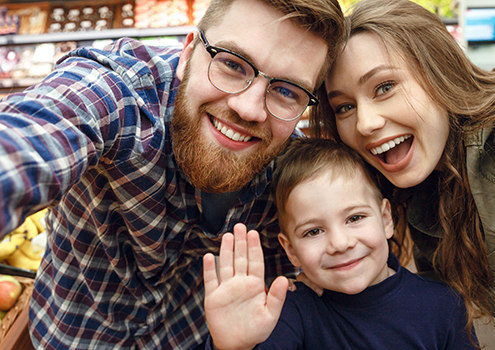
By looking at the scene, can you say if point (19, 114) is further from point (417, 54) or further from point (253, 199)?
point (417, 54)

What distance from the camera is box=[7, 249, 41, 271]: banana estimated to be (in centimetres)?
224

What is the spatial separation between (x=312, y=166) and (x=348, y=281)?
1.26 feet

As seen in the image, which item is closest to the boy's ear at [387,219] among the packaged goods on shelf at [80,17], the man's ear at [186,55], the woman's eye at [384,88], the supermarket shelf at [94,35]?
the woman's eye at [384,88]

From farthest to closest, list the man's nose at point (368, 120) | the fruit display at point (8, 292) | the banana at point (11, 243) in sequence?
1. the banana at point (11, 243)
2. the fruit display at point (8, 292)
3. the man's nose at point (368, 120)

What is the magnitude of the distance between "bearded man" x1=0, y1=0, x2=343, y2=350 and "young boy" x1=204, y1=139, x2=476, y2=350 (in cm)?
18

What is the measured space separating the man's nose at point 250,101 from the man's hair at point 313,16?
20 centimetres

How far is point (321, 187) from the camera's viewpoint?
1.29 metres

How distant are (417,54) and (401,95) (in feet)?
0.50

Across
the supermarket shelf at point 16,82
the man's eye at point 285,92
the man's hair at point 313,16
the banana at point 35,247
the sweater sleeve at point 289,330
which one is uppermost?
the man's hair at point 313,16

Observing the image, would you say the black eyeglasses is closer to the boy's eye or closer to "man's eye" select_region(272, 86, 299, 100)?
"man's eye" select_region(272, 86, 299, 100)

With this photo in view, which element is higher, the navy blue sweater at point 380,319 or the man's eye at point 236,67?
the man's eye at point 236,67

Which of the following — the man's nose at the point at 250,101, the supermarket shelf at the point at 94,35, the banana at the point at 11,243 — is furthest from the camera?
the supermarket shelf at the point at 94,35

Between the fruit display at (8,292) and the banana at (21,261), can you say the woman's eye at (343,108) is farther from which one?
the banana at (21,261)

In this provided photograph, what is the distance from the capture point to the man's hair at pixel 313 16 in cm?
115
